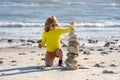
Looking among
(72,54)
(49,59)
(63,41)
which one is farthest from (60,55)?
(63,41)

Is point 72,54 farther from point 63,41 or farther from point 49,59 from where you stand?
point 63,41

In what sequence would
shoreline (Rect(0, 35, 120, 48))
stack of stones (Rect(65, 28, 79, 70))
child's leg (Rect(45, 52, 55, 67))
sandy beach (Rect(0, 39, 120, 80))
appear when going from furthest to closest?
shoreline (Rect(0, 35, 120, 48)) < child's leg (Rect(45, 52, 55, 67)) < stack of stones (Rect(65, 28, 79, 70)) < sandy beach (Rect(0, 39, 120, 80))

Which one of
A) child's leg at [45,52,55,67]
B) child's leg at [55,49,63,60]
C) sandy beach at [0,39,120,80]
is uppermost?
child's leg at [55,49,63,60]

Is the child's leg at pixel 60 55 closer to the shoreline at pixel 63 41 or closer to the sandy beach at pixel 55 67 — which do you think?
the sandy beach at pixel 55 67

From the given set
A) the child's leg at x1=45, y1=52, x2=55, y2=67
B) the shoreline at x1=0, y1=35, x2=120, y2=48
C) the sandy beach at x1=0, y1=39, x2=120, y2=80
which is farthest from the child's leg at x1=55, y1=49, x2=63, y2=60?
the shoreline at x1=0, y1=35, x2=120, y2=48

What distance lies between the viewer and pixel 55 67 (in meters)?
10.6

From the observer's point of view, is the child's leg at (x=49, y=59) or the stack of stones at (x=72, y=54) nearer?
the stack of stones at (x=72, y=54)


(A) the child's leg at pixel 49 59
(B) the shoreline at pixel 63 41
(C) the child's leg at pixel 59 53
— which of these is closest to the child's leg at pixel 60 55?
(C) the child's leg at pixel 59 53

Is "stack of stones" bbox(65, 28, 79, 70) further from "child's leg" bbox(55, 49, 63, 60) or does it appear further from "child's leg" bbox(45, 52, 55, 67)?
"child's leg" bbox(45, 52, 55, 67)

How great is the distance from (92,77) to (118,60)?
269 centimetres

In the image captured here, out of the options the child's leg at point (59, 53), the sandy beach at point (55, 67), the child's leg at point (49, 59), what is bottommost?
the sandy beach at point (55, 67)

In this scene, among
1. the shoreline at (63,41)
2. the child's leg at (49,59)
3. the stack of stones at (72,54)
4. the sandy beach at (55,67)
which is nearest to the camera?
the sandy beach at (55,67)

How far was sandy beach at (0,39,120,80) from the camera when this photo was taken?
30.6ft

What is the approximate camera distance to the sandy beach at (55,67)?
9.34 m
